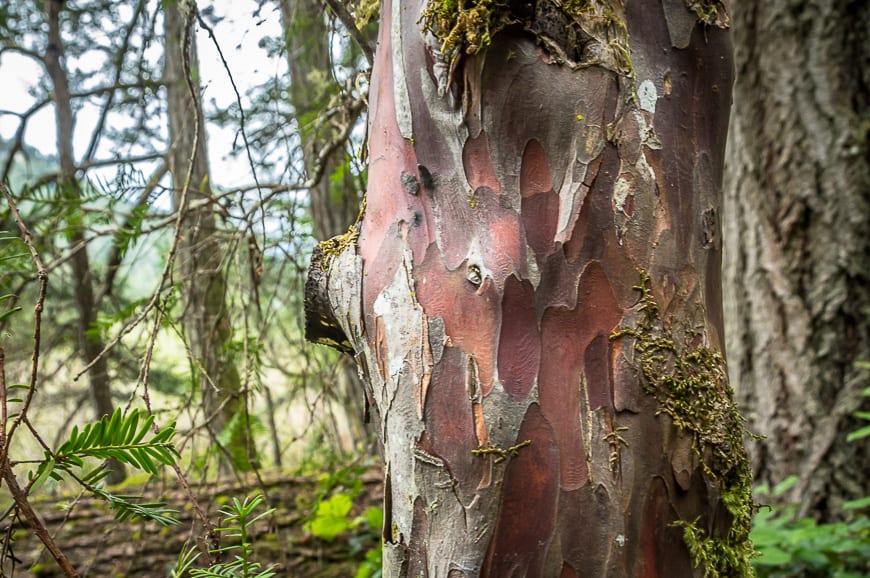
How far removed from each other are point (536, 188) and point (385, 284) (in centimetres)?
27

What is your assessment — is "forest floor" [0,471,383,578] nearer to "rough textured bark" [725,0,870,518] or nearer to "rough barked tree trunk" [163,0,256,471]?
"rough barked tree trunk" [163,0,256,471]

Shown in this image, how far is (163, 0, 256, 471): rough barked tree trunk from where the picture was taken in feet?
5.25

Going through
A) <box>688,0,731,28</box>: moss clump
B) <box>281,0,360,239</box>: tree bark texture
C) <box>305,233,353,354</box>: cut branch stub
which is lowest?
<box>305,233,353,354</box>: cut branch stub

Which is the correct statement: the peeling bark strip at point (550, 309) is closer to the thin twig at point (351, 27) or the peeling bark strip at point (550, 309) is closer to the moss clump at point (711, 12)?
the moss clump at point (711, 12)

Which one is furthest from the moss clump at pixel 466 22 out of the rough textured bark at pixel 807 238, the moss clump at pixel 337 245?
the rough textured bark at pixel 807 238

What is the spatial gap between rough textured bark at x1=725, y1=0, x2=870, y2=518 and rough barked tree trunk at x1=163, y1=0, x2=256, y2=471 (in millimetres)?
2354

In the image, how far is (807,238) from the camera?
2879 mm

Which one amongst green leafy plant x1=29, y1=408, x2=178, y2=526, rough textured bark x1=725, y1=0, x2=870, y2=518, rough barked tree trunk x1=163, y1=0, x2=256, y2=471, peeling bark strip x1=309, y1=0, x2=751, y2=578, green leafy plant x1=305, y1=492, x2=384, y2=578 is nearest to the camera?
green leafy plant x1=29, y1=408, x2=178, y2=526

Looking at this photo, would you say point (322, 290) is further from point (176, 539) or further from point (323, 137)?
point (176, 539)

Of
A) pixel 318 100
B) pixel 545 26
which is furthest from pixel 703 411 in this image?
pixel 318 100

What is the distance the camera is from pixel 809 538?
235cm

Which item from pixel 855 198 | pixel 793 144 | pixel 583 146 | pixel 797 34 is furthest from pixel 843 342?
pixel 583 146

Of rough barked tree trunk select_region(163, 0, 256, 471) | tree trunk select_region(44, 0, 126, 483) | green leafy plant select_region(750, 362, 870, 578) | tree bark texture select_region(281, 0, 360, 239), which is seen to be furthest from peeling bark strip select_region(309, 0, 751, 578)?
tree trunk select_region(44, 0, 126, 483)

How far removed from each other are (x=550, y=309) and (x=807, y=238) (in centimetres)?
A: 248
